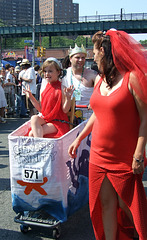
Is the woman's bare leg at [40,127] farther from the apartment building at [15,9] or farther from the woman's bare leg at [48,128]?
the apartment building at [15,9]

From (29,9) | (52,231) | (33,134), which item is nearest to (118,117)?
(33,134)

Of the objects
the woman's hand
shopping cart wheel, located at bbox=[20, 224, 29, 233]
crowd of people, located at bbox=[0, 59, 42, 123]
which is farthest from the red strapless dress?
crowd of people, located at bbox=[0, 59, 42, 123]

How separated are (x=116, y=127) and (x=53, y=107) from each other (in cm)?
133

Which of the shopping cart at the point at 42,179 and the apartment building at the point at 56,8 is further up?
the apartment building at the point at 56,8

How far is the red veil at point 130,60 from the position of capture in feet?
7.43

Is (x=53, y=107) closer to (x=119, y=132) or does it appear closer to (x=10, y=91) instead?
(x=119, y=132)

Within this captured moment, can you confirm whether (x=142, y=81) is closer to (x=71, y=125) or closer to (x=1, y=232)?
(x=71, y=125)

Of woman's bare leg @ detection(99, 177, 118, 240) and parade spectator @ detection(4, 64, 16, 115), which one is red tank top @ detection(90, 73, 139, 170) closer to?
woman's bare leg @ detection(99, 177, 118, 240)

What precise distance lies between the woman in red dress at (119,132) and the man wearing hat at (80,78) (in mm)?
1569

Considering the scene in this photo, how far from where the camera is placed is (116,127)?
2.39m

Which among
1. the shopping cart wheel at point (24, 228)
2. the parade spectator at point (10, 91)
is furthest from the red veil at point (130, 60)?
the parade spectator at point (10, 91)

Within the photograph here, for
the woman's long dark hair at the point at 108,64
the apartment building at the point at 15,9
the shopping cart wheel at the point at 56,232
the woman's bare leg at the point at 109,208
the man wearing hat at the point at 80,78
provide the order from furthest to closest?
the apartment building at the point at 15,9 → the man wearing hat at the point at 80,78 → the shopping cart wheel at the point at 56,232 → the woman's bare leg at the point at 109,208 → the woman's long dark hair at the point at 108,64

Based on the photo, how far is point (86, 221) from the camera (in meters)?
3.59

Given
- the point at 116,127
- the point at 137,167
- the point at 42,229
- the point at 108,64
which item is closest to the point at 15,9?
the point at 42,229
